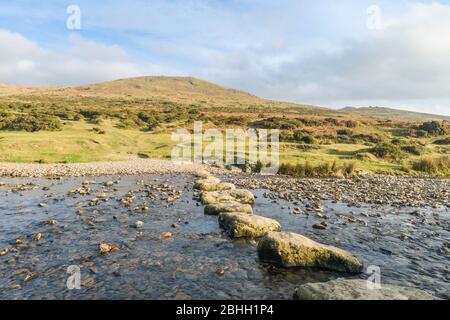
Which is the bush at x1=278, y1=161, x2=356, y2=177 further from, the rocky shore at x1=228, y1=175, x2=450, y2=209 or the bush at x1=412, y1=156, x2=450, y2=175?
the bush at x1=412, y1=156, x2=450, y2=175

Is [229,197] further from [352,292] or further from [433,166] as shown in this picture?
[433,166]

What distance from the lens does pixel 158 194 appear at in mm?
21969

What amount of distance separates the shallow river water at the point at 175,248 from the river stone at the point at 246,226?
518mm

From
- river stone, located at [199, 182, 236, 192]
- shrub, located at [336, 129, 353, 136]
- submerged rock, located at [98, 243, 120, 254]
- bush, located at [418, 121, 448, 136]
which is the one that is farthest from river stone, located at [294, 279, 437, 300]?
bush, located at [418, 121, 448, 136]

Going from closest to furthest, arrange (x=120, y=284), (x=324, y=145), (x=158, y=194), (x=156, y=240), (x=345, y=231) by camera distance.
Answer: (x=120, y=284) < (x=156, y=240) < (x=345, y=231) < (x=158, y=194) < (x=324, y=145)

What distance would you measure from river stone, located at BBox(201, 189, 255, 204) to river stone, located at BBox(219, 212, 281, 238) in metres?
4.15

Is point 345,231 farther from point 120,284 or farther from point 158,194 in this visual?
point 158,194

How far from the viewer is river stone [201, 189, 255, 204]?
19722 millimetres

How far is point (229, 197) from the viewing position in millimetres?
20234

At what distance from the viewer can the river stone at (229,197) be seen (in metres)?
19.7

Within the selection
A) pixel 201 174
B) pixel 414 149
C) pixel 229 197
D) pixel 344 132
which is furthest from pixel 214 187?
pixel 344 132
